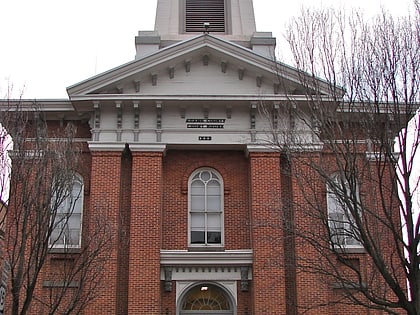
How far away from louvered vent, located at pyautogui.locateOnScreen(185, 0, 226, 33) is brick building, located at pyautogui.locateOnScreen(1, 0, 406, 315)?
16.6 ft

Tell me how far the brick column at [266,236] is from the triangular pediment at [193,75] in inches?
90.1

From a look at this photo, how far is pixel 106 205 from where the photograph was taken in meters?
18.7

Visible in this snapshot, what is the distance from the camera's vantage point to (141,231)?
61.6 feet

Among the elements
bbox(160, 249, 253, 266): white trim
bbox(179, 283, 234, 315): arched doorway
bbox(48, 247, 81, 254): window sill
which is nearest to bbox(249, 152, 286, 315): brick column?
bbox(160, 249, 253, 266): white trim

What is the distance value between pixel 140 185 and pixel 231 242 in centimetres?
321

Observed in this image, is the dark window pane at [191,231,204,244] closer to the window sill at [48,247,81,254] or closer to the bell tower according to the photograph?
the window sill at [48,247,81,254]

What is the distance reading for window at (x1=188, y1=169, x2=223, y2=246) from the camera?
766 inches

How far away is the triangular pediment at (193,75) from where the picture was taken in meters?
19.7

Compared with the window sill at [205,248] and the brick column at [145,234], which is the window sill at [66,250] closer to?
the brick column at [145,234]

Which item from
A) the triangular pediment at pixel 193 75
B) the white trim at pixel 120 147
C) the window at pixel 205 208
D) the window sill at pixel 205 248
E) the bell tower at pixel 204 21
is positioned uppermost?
the bell tower at pixel 204 21

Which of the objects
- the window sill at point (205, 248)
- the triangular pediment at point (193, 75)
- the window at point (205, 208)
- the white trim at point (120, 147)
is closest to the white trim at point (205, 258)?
the window sill at point (205, 248)

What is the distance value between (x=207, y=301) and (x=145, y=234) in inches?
109

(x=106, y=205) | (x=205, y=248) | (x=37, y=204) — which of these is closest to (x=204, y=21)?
(x=106, y=205)

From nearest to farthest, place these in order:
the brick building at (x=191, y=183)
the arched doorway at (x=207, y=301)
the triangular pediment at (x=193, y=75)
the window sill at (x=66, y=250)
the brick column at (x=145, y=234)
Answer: the window sill at (x=66, y=250)
the brick column at (x=145, y=234)
the brick building at (x=191, y=183)
the arched doorway at (x=207, y=301)
the triangular pediment at (x=193, y=75)
